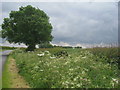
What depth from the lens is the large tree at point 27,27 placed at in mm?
36188

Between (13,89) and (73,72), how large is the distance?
130 inches

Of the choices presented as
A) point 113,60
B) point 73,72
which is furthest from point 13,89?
point 113,60

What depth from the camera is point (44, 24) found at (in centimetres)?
3641

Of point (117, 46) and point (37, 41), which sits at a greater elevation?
point (117, 46)

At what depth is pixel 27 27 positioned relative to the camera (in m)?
36.6

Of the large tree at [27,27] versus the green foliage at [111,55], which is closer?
the green foliage at [111,55]

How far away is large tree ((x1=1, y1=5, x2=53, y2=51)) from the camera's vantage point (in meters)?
36.2

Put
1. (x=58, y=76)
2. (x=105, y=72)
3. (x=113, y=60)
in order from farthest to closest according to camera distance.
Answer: (x=113, y=60), (x=105, y=72), (x=58, y=76)

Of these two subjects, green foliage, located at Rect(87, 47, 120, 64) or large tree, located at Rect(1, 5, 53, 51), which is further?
large tree, located at Rect(1, 5, 53, 51)

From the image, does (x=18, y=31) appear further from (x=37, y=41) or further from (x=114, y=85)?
(x=114, y=85)

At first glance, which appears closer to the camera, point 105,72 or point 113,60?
point 105,72

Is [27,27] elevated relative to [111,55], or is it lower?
elevated

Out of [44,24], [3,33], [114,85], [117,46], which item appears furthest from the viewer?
[3,33]

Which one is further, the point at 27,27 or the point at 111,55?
the point at 27,27
